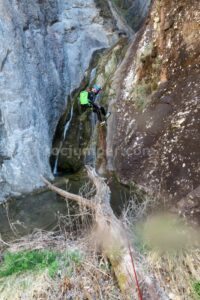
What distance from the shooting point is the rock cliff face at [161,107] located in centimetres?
818

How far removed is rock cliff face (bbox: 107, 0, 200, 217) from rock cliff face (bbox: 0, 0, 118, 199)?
86.0 inches

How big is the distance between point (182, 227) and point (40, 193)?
4.92 meters

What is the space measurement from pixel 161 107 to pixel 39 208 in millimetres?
4388

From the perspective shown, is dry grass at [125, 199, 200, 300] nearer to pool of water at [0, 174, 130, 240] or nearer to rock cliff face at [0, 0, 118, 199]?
pool of water at [0, 174, 130, 240]

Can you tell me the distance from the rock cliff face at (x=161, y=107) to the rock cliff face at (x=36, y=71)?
2185 mm

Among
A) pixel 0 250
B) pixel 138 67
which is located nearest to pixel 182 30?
pixel 138 67

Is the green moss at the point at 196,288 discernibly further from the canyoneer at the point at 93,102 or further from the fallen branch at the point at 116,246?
the canyoneer at the point at 93,102

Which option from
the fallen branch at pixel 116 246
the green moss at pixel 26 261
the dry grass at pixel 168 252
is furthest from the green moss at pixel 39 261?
the dry grass at pixel 168 252

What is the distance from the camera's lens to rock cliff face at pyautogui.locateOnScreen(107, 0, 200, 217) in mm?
8180

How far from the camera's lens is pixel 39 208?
894 cm

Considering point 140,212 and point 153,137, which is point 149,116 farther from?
point 140,212

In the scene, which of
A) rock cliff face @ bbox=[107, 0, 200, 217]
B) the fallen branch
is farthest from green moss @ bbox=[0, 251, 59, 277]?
rock cliff face @ bbox=[107, 0, 200, 217]

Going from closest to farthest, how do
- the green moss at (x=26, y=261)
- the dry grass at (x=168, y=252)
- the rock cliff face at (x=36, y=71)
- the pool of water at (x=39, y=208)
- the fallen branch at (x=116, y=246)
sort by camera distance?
the fallen branch at (x=116, y=246)
the dry grass at (x=168, y=252)
the green moss at (x=26, y=261)
the pool of water at (x=39, y=208)
the rock cliff face at (x=36, y=71)

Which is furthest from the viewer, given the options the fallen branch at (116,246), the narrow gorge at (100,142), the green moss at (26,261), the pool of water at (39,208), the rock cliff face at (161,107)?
the rock cliff face at (161,107)
